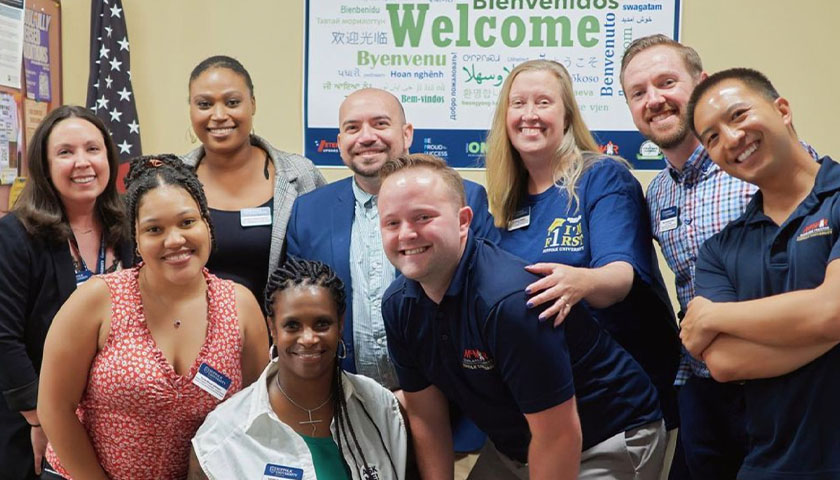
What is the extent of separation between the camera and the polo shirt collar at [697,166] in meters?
2.48

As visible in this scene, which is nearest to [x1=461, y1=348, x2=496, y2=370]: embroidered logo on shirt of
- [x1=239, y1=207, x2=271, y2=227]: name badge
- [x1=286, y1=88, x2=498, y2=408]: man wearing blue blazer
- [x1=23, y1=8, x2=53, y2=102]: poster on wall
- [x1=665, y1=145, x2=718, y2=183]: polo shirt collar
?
[x1=286, y1=88, x2=498, y2=408]: man wearing blue blazer

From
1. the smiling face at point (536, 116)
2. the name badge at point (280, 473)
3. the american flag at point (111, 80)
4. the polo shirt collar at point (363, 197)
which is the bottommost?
the name badge at point (280, 473)

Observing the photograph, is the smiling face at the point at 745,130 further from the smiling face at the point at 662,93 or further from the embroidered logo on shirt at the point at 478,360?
the embroidered logo on shirt at the point at 478,360

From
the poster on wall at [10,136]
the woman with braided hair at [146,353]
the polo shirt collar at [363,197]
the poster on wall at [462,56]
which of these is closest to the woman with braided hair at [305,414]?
the woman with braided hair at [146,353]

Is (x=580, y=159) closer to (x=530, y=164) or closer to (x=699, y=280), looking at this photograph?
(x=530, y=164)

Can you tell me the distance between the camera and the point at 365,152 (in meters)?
2.82

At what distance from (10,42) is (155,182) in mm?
2527

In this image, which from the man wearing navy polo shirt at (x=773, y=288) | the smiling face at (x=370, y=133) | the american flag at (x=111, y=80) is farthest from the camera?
the american flag at (x=111, y=80)

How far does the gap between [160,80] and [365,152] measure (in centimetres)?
245

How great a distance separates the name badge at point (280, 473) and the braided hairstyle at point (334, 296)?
14 cm

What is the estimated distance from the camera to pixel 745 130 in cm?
199

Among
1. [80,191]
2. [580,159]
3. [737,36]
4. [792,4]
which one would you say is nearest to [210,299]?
[80,191]

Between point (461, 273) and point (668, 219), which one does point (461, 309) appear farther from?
point (668, 219)

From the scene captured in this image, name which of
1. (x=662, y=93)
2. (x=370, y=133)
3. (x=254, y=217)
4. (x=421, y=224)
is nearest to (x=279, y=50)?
(x=254, y=217)
